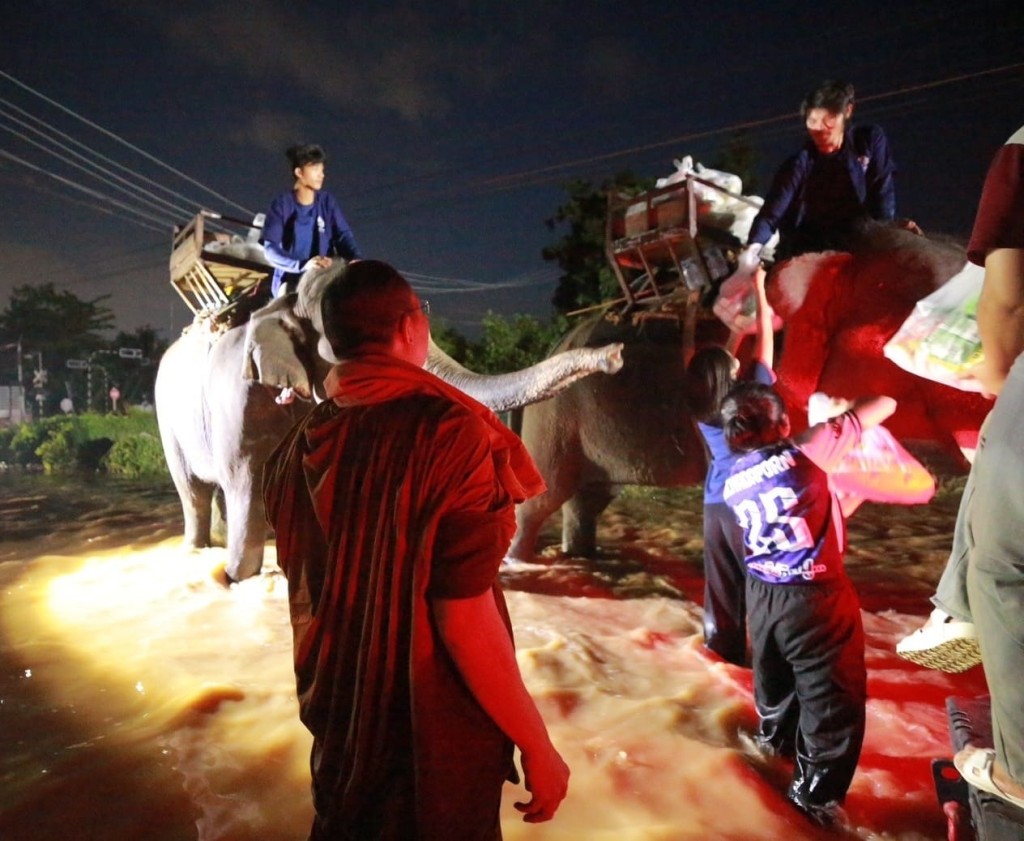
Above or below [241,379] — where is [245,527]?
below

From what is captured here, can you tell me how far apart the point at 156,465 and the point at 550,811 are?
667 inches

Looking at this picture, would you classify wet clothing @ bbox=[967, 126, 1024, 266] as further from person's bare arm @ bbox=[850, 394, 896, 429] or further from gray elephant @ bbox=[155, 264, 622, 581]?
person's bare arm @ bbox=[850, 394, 896, 429]

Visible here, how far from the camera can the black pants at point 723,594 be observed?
4098 millimetres

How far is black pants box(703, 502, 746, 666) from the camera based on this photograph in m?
4.10

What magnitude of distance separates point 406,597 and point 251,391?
→ 3.96 m

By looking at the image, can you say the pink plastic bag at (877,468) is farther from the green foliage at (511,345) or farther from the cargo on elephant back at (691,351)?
the green foliage at (511,345)

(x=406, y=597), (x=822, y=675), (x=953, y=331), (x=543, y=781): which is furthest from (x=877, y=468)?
(x=406, y=597)

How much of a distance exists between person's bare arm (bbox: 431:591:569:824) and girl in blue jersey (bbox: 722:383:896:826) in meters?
1.53

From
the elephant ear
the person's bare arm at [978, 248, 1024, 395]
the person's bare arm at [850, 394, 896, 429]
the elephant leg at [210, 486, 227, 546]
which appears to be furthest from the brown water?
Answer: the person's bare arm at [978, 248, 1024, 395]

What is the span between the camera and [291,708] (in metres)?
3.46

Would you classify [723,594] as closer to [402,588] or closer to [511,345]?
[402,588]

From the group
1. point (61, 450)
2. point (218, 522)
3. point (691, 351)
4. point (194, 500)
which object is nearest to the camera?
point (691, 351)

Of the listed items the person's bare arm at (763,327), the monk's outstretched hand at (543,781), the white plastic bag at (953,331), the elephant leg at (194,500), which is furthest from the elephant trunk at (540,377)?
the elephant leg at (194,500)

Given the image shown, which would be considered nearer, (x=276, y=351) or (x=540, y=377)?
(x=540, y=377)
